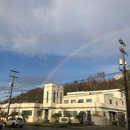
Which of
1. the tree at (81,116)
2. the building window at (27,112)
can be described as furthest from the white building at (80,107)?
the tree at (81,116)

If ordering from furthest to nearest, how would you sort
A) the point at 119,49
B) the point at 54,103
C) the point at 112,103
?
1. the point at 54,103
2. the point at 112,103
3. the point at 119,49

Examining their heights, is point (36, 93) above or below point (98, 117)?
above

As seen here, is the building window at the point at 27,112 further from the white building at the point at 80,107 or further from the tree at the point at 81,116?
the tree at the point at 81,116

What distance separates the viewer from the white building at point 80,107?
44681 millimetres

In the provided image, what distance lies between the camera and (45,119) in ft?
172

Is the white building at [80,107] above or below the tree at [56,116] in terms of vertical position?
above

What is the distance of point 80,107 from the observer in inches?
1887

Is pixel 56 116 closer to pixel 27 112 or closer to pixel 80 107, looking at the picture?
pixel 80 107

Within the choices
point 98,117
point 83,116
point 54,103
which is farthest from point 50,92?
point 98,117

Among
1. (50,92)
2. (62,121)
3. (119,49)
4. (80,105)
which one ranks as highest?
(119,49)

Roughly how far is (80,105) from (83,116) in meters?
3.75

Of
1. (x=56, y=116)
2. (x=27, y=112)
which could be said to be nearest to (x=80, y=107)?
(x=56, y=116)

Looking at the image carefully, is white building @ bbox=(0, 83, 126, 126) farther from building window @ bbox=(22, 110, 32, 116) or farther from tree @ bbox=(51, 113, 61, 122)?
tree @ bbox=(51, 113, 61, 122)

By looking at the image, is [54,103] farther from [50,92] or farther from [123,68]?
[123,68]
